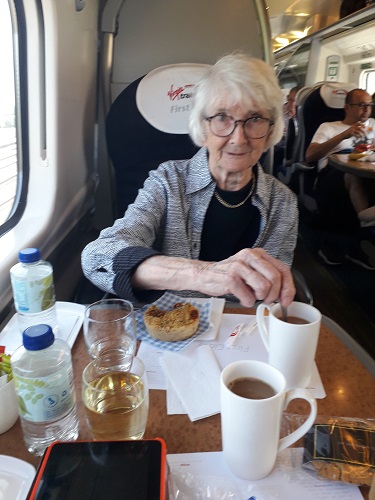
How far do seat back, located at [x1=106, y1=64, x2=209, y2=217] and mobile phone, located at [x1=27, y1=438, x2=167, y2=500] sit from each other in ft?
4.82

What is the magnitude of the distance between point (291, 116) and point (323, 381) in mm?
2754

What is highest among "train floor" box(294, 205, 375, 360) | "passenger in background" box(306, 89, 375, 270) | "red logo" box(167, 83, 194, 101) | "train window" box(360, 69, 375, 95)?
"train window" box(360, 69, 375, 95)

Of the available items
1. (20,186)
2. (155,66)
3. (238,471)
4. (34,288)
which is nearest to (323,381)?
(238,471)

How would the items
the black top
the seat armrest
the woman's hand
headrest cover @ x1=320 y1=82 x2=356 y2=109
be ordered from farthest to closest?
the seat armrest → headrest cover @ x1=320 y1=82 x2=356 y2=109 → the black top → the woman's hand

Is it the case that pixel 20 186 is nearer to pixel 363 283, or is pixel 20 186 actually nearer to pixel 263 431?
pixel 263 431

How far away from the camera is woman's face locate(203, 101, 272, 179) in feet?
4.47

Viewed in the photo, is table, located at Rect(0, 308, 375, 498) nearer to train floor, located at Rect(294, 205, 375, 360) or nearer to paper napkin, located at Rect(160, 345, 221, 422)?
paper napkin, located at Rect(160, 345, 221, 422)

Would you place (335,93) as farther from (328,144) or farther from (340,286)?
(340,286)

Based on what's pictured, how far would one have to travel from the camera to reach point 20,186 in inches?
65.7

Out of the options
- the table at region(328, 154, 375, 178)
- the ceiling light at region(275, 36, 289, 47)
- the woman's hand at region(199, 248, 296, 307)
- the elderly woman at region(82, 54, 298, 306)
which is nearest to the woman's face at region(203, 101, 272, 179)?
the elderly woman at region(82, 54, 298, 306)

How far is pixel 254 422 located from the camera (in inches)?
22.3

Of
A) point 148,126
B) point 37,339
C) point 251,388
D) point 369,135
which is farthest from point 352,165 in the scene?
point 37,339

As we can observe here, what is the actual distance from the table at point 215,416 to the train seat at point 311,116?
2.16m

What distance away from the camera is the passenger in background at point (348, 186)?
254 centimetres
